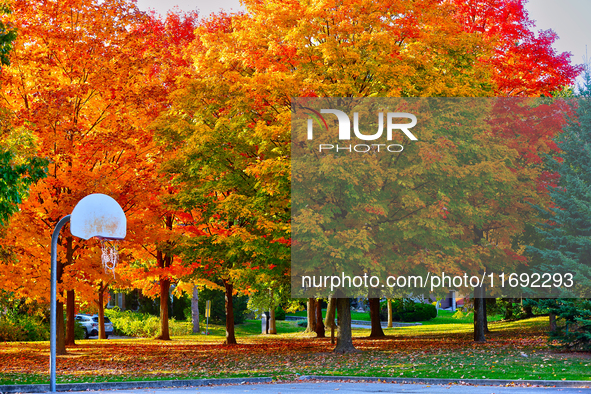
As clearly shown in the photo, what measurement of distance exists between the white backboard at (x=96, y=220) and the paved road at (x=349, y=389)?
3238 mm

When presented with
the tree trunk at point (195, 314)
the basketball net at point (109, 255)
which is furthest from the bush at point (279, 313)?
the basketball net at point (109, 255)

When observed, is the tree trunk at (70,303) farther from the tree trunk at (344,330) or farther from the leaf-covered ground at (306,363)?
the tree trunk at (344,330)

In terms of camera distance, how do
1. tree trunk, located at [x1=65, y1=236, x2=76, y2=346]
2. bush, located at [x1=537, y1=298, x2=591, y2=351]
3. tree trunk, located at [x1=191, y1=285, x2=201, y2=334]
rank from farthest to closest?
tree trunk, located at [x1=191, y1=285, x2=201, y2=334], tree trunk, located at [x1=65, y1=236, x2=76, y2=346], bush, located at [x1=537, y1=298, x2=591, y2=351]

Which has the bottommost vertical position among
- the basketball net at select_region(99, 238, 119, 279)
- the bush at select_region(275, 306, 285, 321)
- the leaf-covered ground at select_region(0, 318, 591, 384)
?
the bush at select_region(275, 306, 285, 321)

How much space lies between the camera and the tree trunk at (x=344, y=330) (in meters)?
21.9

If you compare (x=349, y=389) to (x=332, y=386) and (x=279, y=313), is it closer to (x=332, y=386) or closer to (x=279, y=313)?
(x=332, y=386)

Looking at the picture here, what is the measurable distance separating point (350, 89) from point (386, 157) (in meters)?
2.40

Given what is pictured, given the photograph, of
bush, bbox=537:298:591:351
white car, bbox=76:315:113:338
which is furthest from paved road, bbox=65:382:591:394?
white car, bbox=76:315:113:338

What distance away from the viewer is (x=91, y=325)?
3941cm

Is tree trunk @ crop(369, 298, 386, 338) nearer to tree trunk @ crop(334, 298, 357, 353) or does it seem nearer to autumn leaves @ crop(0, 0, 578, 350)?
tree trunk @ crop(334, 298, 357, 353)

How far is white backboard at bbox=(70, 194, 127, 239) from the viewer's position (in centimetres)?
1264

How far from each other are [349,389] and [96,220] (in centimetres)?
605

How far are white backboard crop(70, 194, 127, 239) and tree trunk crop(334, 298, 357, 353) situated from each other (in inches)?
434

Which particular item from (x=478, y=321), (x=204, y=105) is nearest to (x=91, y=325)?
Result: (x=204, y=105)
